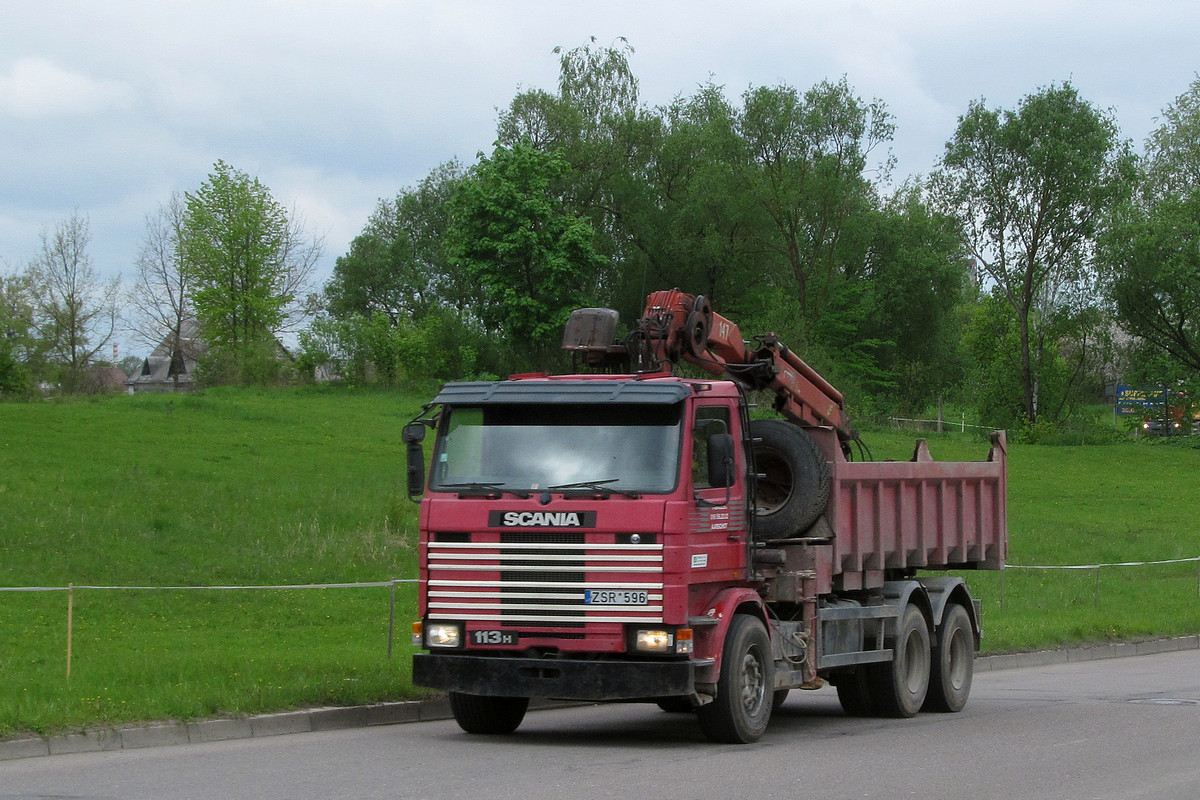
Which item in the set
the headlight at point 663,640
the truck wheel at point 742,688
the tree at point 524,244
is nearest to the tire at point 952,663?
the truck wheel at point 742,688

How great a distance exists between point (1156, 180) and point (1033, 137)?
716 centimetres

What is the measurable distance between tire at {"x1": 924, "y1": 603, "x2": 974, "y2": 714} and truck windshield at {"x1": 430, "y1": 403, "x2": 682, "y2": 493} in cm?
532

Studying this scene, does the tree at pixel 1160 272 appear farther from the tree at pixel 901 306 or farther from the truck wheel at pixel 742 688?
the truck wheel at pixel 742 688

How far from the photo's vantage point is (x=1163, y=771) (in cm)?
1021

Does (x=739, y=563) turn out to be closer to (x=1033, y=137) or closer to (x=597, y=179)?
(x=597, y=179)

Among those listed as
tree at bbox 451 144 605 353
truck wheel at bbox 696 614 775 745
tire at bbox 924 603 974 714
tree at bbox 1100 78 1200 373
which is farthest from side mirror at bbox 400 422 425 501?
tree at bbox 1100 78 1200 373

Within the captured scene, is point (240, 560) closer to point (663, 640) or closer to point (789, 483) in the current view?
point (789, 483)

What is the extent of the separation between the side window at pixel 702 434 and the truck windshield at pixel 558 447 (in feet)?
0.56

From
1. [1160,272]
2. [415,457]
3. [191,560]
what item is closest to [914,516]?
[415,457]

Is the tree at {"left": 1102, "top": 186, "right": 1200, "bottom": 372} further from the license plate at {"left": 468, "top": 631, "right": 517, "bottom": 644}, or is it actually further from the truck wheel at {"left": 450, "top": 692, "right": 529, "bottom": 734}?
the license plate at {"left": 468, "top": 631, "right": 517, "bottom": 644}

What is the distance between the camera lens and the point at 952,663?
15297 millimetres

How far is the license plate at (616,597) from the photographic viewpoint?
11.0 metres

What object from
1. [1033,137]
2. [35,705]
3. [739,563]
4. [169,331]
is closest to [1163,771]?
[739,563]

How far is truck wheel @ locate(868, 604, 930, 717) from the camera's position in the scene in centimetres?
1416
